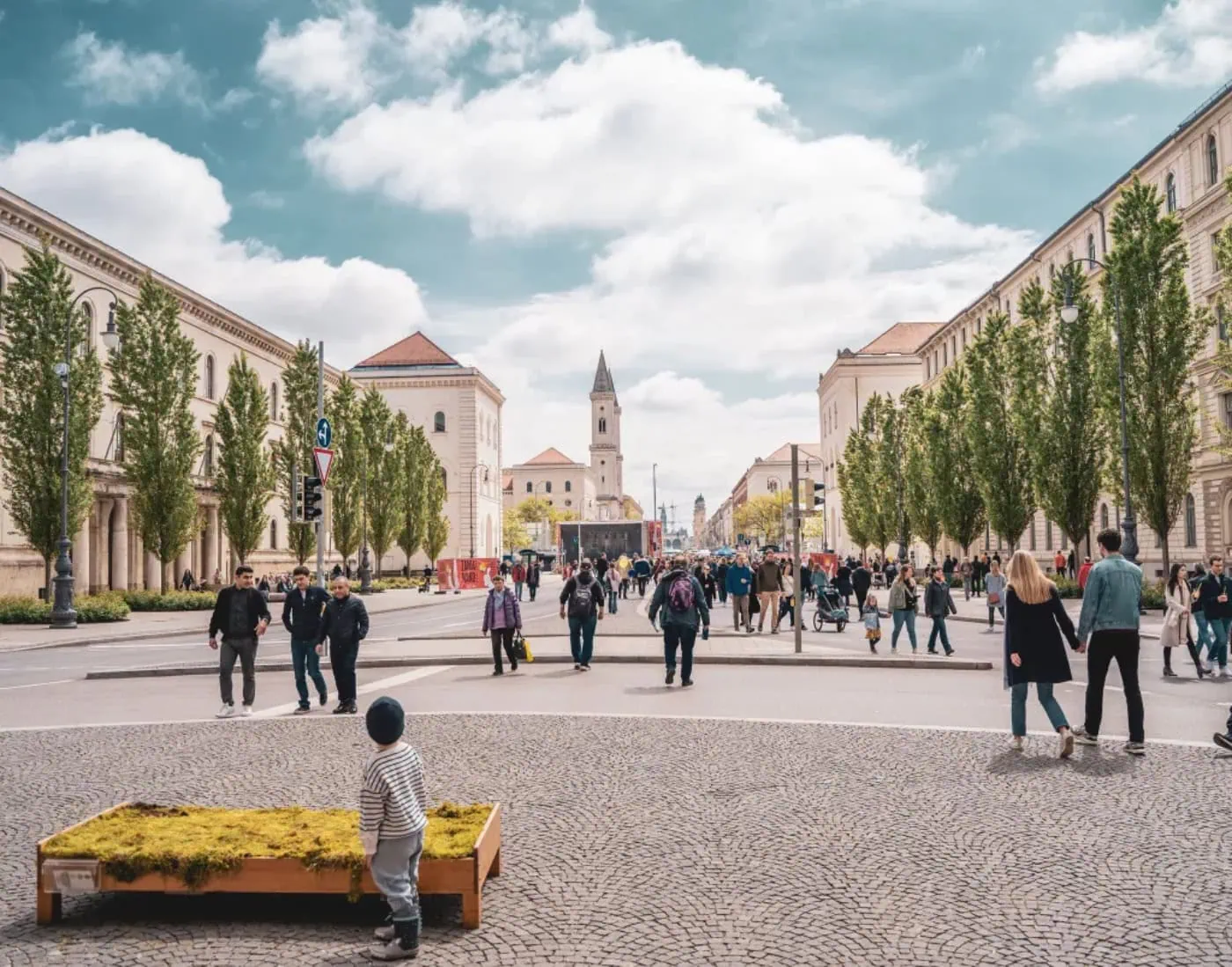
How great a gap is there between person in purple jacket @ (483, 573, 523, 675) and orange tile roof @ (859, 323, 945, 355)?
98.8 m

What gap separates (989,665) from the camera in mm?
16172

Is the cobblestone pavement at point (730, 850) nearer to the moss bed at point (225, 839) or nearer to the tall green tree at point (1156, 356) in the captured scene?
the moss bed at point (225, 839)

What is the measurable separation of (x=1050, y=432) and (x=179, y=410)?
31113mm

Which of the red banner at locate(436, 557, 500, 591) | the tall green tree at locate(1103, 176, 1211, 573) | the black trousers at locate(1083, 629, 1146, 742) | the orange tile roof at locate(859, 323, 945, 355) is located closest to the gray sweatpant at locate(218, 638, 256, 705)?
the black trousers at locate(1083, 629, 1146, 742)

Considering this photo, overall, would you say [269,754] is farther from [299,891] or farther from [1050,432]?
[1050,432]

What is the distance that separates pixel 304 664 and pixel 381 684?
265 cm

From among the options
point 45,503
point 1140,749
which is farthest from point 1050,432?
point 45,503

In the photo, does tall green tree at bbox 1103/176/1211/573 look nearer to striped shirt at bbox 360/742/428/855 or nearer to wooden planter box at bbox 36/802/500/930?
wooden planter box at bbox 36/802/500/930

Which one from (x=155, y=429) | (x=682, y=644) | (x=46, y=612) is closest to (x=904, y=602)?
(x=682, y=644)

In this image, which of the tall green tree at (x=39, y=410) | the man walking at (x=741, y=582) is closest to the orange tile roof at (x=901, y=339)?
the tall green tree at (x=39, y=410)

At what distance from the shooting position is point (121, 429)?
37.8 metres

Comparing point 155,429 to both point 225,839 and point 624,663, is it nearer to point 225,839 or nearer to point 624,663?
point 624,663

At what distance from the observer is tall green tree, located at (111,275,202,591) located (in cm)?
3744

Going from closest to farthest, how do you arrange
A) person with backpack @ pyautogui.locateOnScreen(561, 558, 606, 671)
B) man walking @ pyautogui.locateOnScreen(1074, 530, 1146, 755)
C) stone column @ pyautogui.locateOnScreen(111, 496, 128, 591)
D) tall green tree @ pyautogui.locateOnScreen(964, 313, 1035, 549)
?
1. man walking @ pyautogui.locateOnScreen(1074, 530, 1146, 755)
2. person with backpack @ pyautogui.locateOnScreen(561, 558, 606, 671)
3. tall green tree @ pyautogui.locateOnScreen(964, 313, 1035, 549)
4. stone column @ pyautogui.locateOnScreen(111, 496, 128, 591)
